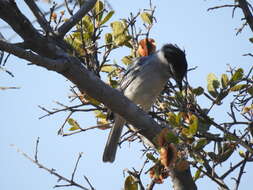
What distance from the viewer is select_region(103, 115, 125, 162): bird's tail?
5609mm

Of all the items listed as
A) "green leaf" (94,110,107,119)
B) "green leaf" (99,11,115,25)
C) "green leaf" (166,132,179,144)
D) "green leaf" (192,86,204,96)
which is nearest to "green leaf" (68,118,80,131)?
"green leaf" (94,110,107,119)

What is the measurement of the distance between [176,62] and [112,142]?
158 centimetres

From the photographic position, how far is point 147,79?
6102mm

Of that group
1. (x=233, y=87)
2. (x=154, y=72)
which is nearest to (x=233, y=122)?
(x=233, y=87)

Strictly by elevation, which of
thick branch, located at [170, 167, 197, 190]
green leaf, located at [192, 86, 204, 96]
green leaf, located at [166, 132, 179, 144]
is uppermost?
green leaf, located at [192, 86, 204, 96]

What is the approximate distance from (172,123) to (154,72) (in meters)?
2.82

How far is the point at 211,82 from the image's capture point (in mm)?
4230

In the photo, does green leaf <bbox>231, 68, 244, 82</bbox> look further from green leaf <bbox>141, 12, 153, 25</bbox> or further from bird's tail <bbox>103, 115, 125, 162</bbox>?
bird's tail <bbox>103, 115, 125, 162</bbox>

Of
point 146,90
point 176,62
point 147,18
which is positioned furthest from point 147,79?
point 147,18

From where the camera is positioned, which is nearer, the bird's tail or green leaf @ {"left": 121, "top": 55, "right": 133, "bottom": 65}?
green leaf @ {"left": 121, "top": 55, "right": 133, "bottom": 65}

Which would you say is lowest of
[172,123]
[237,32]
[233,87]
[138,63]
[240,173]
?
[240,173]

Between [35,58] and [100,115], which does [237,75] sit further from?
[35,58]

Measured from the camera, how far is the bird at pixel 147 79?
5.69 meters

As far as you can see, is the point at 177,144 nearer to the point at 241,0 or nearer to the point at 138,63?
the point at 241,0
